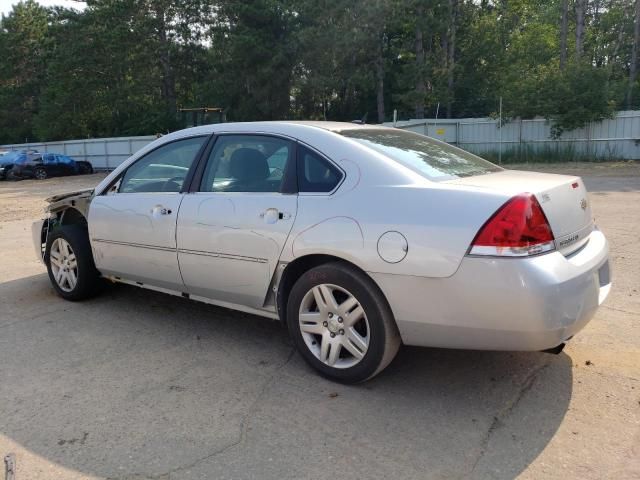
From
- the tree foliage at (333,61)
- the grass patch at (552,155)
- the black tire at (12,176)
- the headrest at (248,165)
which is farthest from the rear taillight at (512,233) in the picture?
the black tire at (12,176)

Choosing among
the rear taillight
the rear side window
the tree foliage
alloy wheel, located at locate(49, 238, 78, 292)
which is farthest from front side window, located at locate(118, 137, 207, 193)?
the tree foliage

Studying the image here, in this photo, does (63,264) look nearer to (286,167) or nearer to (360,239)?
(286,167)

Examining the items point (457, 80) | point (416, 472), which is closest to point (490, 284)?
point (416, 472)

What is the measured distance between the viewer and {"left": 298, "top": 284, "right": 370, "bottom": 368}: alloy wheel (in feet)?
11.0

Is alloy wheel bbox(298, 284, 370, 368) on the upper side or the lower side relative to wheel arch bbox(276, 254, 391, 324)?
lower

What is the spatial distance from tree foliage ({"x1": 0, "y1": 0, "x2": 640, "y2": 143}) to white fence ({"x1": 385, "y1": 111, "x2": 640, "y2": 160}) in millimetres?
556

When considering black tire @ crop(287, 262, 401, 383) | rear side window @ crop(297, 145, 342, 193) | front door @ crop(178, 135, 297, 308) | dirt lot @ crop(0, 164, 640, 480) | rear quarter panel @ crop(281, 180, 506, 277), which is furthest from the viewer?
front door @ crop(178, 135, 297, 308)

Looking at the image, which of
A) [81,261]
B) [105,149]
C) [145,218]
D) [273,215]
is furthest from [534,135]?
[105,149]

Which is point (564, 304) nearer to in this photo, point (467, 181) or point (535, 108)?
point (467, 181)

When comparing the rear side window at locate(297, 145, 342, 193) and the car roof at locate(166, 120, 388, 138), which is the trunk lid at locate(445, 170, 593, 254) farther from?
the car roof at locate(166, 120, 388, 138)

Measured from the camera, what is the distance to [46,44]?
51250mm

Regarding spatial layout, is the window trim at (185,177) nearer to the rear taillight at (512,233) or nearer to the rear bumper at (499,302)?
the rear bumper at (499,302)

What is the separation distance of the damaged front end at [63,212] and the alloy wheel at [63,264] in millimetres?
225

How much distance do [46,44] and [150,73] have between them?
15.1 m
